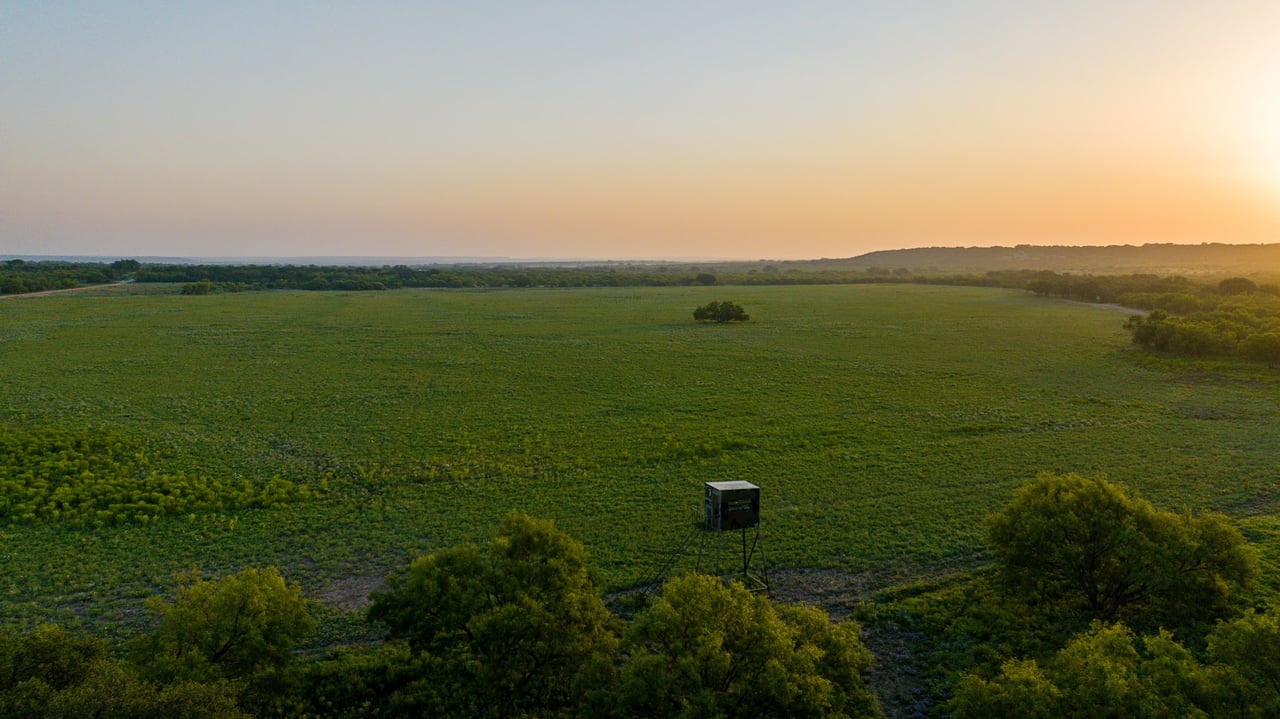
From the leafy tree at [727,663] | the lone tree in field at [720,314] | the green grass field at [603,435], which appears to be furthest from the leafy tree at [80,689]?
the lone tree in field at [720,314]

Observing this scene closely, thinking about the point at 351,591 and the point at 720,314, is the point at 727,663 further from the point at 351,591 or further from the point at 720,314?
the point at 720,314

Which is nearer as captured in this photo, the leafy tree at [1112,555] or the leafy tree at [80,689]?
the leafy tree at [80,689]

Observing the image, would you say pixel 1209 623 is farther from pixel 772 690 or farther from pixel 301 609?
pixel 301 609

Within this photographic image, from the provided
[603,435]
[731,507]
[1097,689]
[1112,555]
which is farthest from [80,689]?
[603,435]

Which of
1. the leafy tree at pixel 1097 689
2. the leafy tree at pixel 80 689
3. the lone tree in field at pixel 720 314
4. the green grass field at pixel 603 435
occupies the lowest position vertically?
the green grass field at pixel 603 435

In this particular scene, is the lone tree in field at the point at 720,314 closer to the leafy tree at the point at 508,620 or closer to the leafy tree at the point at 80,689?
the leafy tree at the point at 508,620

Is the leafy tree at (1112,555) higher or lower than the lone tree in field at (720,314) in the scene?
lower
